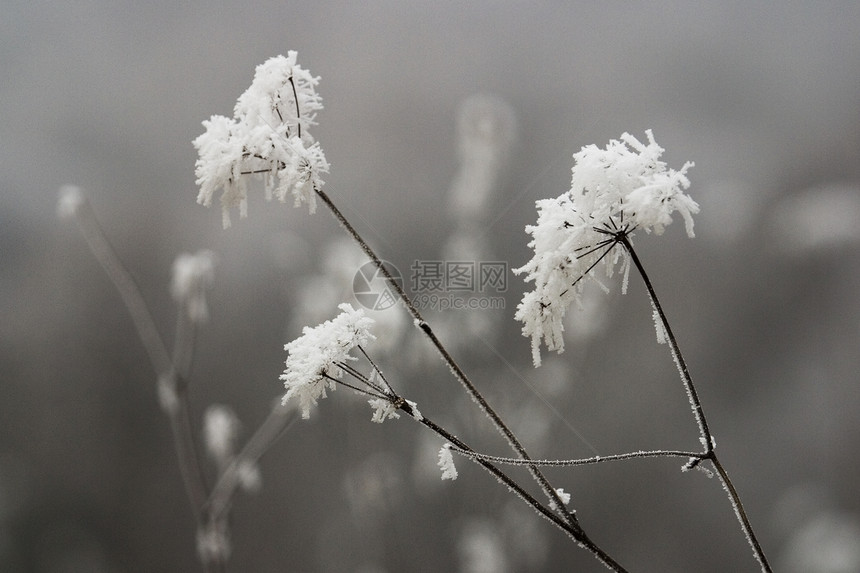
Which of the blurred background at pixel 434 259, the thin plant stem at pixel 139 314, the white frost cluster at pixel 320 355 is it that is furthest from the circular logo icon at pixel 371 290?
the thin plant stem at pixel 139 314

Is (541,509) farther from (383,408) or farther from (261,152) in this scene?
(261,152)

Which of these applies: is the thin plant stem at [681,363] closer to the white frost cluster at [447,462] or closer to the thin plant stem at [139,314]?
the white frost cluster at [447,462]

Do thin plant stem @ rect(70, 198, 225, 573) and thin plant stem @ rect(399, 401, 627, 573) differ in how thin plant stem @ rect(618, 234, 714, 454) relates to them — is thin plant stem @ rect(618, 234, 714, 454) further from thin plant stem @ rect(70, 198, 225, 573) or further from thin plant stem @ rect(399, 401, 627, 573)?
thin plant stem @ rect(70, 198, 225, 573)

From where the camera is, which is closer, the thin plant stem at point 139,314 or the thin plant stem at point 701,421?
the thin plant stem at point 701,421

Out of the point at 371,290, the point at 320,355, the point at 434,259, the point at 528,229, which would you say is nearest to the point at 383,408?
the point at 320,355

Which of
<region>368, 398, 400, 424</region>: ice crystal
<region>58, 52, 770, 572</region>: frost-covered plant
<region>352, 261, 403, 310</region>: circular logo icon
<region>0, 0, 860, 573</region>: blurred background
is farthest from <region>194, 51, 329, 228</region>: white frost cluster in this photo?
<region>0, 0, 860, 573</region>: blurred background

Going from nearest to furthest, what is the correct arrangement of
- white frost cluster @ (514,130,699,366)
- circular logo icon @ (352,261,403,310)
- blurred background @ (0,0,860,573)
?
white frost cluster @ (514,130,699,366)
circular logo icon @ (352,261,403,310)
blurred background @ (0,0,860,573)
